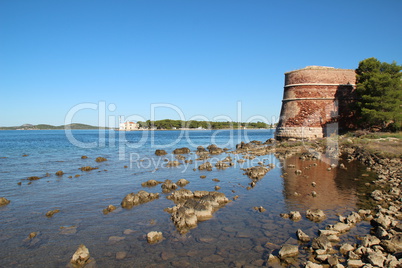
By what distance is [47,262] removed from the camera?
20.4 feet

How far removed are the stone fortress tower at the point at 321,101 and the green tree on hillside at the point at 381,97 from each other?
1.43 metres

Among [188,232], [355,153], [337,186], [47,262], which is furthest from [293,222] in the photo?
[355,153]

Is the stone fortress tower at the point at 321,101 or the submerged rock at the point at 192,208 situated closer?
the submerged rock at the point at 192,208

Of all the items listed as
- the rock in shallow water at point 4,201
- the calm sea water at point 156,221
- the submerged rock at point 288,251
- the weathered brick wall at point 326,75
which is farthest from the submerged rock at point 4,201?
the weathered brick wall at point 326,75

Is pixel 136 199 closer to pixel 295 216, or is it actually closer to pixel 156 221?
pixel 156 221

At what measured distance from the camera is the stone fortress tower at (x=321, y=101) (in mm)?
30125

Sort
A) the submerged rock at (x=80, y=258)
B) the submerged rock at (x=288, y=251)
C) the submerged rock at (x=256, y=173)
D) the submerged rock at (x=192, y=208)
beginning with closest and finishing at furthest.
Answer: the submerged rock at (x=288, y=251) < the submerged rock at (x=80, y=258) < the submerged rock at (x=192, y=208) < the submerged rock at (x=256, y=173)

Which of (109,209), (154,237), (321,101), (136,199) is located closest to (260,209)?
(154,237)

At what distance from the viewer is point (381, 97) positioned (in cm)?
2633

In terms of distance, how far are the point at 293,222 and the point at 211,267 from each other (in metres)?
3.31

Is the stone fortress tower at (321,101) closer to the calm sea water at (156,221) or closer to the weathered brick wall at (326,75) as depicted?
the weathered brick wall at (326,75)

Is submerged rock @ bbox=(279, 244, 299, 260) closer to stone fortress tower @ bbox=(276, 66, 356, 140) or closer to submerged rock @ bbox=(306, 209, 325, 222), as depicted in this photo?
submerged rock @ bbox=(306, 209, 325, 222)

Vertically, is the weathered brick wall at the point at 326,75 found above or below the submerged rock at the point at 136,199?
Answer: above

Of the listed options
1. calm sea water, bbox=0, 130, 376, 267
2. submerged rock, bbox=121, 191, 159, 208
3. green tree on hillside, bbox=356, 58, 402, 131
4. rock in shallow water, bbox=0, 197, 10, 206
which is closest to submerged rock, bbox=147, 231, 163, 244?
calm sea water, bbox=0, 130, 376, 267
